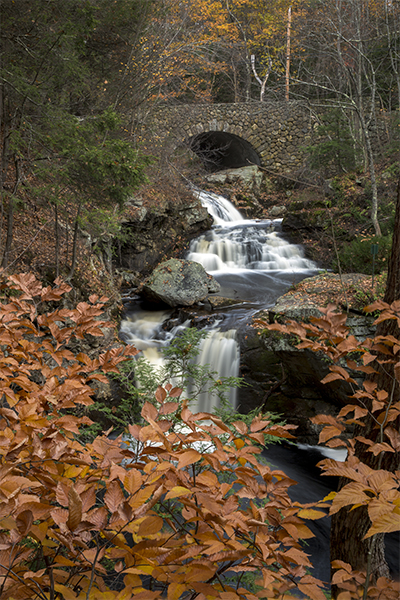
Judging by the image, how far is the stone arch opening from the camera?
1758 cm

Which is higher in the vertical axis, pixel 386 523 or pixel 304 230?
pixel 304 230

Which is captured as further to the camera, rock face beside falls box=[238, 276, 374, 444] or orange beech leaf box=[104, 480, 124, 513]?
rock face beside falls box=[238, 276, 374, 444]

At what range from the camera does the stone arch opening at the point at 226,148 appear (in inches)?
692

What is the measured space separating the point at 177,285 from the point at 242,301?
1.48m

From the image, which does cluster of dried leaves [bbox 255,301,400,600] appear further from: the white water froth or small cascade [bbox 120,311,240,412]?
the white water froth

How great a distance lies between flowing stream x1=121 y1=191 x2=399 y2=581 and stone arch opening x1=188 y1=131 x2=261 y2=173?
4229 millimetres

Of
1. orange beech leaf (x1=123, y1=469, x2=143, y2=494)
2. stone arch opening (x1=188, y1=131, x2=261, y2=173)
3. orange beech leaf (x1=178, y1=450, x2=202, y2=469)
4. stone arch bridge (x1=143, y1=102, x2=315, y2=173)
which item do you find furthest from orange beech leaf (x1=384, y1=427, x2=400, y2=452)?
stone arch opening (x1=188, y1=131, x2=261, y2=173)

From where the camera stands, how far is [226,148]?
1912cm

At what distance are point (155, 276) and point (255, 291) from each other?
8.10 ft

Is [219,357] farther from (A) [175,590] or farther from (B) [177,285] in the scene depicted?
(A) [175,590]

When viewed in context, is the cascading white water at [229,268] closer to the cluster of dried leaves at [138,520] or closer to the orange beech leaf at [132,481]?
the cluster of dried leaves at [138,520]

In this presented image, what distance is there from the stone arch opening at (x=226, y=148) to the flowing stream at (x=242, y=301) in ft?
13.9

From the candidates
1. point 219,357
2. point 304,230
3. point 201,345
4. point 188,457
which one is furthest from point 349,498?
point 304,230

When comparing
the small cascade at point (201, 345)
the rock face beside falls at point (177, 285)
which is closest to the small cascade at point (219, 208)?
the rock face beside falls at point (177, 285)
